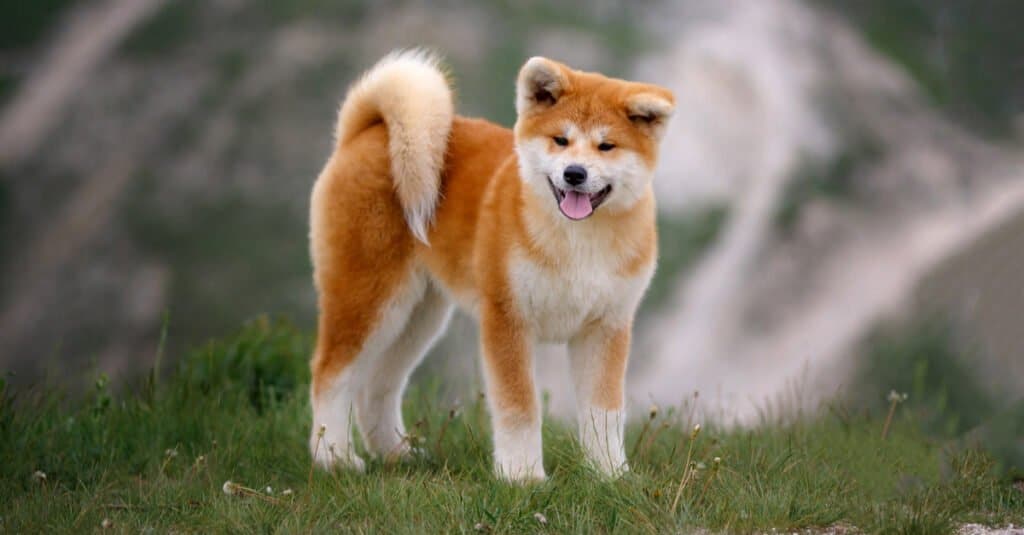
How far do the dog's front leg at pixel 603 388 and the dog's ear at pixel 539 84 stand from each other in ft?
3.32

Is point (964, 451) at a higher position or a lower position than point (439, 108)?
lower

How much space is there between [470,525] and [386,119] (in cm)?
222

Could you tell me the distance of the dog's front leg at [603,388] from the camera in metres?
5.01

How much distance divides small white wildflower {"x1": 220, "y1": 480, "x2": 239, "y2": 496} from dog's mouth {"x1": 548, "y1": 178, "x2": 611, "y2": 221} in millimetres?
1757

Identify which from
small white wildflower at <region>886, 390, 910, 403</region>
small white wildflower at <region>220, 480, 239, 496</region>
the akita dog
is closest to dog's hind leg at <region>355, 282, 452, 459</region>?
the akita dog

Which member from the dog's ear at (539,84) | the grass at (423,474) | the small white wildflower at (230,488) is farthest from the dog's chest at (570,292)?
the small white wildflower at (230,488)

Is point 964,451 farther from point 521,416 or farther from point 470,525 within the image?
point 470,525

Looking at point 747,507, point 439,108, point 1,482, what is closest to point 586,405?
point 747,507

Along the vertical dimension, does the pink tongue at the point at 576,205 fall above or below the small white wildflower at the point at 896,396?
above

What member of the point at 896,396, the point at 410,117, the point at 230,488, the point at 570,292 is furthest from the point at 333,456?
the point at 896,396

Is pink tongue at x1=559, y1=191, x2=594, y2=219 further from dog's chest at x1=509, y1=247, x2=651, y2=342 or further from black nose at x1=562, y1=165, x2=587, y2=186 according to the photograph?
dog's chest at x1=509, y1=247, x2=651, y2=342

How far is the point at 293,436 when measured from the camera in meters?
5.89

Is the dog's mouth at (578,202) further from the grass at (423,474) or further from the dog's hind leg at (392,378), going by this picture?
the dog's hind leg at (392,378)

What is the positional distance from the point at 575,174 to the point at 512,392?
1.02 m
